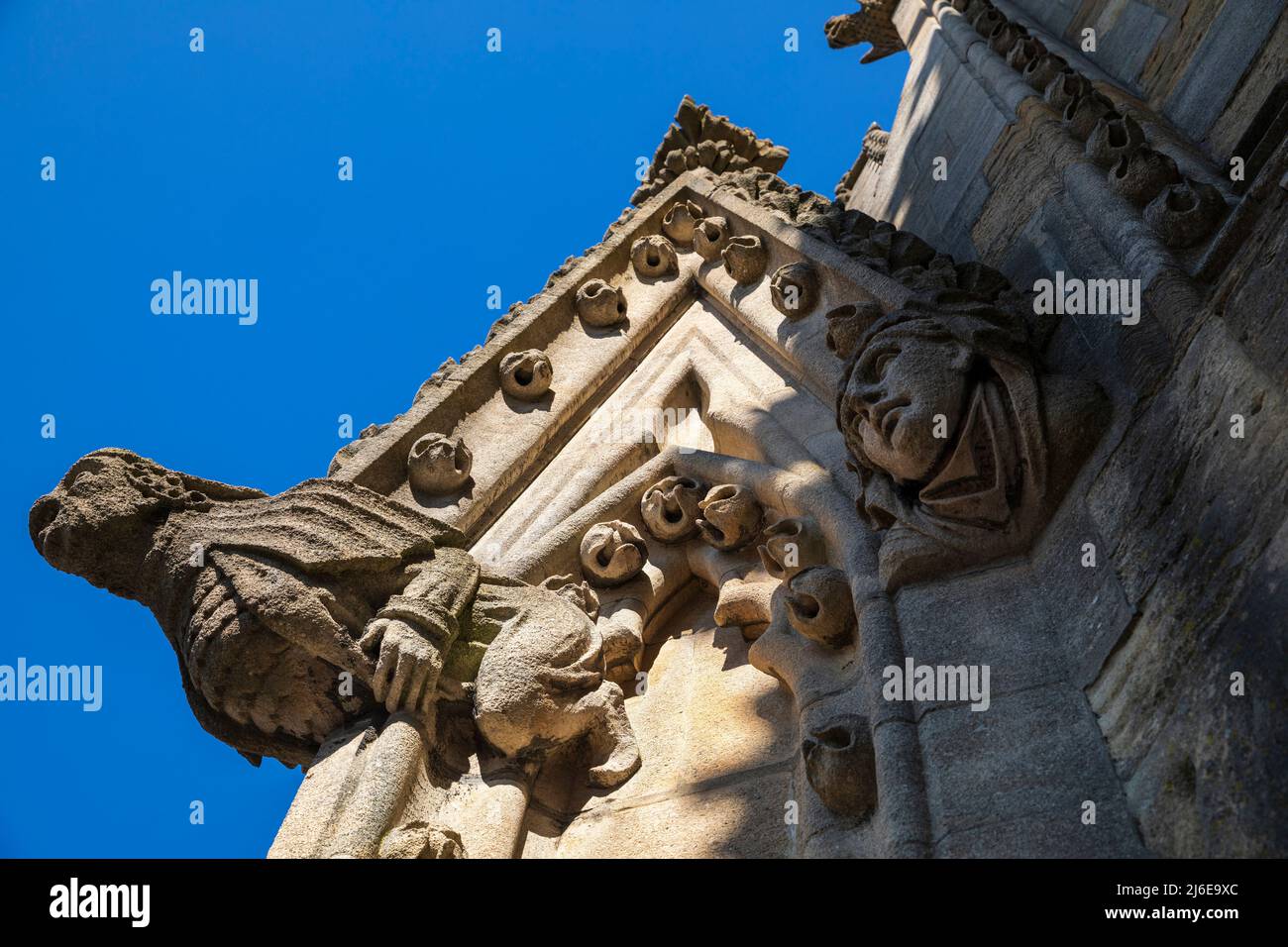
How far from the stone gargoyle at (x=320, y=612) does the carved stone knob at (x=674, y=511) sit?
88 cm

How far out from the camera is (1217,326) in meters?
3.01

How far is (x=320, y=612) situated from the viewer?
3.96 m

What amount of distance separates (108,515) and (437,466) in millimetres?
1564

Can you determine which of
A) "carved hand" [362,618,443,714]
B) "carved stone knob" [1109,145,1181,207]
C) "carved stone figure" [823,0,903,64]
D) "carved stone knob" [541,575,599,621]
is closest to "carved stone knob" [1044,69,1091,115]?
"carved stone knob" [1109,145,1181,207]

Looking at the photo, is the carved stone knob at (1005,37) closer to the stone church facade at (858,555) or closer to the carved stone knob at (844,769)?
the stone church facade at (858,555)

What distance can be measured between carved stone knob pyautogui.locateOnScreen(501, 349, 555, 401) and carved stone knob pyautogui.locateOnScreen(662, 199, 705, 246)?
5.37 ft

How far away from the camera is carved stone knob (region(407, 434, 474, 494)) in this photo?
552 centimetres

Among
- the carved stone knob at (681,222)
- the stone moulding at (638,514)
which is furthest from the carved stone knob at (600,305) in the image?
the carved stone knob at (681,222)

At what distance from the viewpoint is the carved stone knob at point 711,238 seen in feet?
23.8

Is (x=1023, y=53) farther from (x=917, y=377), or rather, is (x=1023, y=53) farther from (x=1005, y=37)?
(x=917, y=377)

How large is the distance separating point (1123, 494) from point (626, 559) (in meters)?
2.23

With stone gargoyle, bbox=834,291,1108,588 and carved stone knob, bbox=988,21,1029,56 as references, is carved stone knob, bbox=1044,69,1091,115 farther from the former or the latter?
stone gargoyle, bbox=834,291,1108,588
